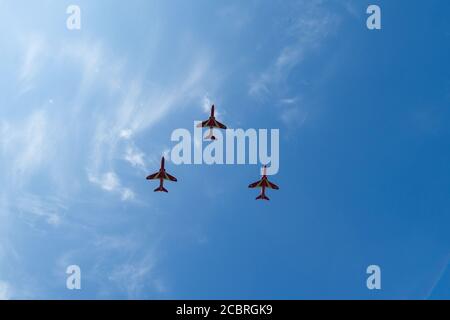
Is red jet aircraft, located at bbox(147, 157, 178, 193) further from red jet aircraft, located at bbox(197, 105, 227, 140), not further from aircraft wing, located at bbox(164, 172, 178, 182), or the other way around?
red jet aircraft, located at bbox(197, 105, 227, 140)

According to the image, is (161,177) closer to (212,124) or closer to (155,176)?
(155,176)

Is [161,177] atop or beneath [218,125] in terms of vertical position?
beneath

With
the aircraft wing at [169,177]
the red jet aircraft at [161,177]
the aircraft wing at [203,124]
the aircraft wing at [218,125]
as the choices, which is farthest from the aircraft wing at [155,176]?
the aircraft wing at [218,125]

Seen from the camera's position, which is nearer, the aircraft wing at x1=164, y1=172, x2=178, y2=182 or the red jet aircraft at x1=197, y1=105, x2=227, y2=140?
the red jet aircraft at x1=197, y1=105, x2=227, y2=140

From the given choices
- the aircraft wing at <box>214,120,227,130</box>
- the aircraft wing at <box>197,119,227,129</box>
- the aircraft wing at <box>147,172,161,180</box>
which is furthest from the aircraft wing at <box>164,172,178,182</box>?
the aircraft wing at <box>214,120,227,130</box>

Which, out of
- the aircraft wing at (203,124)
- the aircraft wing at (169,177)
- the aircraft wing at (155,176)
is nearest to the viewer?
the aircraft wing at (203,124)

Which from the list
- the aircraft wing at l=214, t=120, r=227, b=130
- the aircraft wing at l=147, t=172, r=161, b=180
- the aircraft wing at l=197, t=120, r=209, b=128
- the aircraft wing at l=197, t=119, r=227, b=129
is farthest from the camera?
the aircraft wing at l=147, t=172, r=161, b=180

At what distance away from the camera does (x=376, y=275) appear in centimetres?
8394

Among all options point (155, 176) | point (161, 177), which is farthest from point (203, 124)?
point (155, 176)

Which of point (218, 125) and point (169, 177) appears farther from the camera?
point (169, 177)

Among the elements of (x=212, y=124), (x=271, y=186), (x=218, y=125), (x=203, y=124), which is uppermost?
(x=212, y=124)

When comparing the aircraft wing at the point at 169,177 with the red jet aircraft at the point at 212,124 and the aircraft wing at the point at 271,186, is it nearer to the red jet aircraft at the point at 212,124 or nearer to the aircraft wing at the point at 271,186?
the red jet aircraft at the point at 212,124

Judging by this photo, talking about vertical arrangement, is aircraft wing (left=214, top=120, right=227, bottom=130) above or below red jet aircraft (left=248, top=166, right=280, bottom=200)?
above
